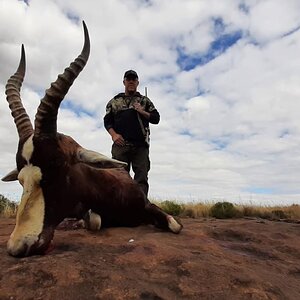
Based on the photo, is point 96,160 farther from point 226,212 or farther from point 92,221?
point 226,212

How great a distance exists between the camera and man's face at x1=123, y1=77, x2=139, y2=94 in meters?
6.96

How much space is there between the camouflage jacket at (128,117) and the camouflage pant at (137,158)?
0.13 meters

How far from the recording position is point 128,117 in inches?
269

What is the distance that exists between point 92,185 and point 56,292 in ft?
6.55

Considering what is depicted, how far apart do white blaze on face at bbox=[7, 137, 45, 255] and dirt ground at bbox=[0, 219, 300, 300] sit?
139 mm

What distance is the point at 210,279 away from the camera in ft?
9.57

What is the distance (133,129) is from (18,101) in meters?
2.73

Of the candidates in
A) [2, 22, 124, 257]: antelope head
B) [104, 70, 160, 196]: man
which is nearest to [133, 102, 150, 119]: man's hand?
[104, 70, 160, 196]: man

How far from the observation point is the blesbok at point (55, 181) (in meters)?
3.32

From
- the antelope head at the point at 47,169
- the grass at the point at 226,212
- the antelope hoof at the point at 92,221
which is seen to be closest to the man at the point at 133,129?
the antelope hoof at the point at 92,221

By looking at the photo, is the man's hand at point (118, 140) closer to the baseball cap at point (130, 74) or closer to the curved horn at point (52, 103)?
the baseball cap at point (130, 74)

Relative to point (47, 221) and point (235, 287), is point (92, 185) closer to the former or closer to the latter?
point (47, 221)

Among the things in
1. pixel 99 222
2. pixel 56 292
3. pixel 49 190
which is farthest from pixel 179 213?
pixel 56 292

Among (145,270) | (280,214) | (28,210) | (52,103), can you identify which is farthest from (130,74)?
(280,214)
